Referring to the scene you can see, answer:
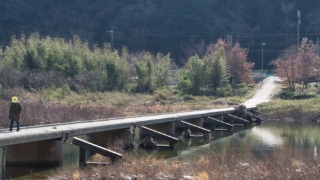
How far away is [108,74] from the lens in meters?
47.8

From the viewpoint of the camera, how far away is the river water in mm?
17331

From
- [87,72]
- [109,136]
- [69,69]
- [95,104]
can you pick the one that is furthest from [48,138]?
[87,72]

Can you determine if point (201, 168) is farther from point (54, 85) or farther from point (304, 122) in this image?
point (54, 85)

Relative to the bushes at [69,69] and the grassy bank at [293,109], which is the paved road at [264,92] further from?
the bushes at [69,69]

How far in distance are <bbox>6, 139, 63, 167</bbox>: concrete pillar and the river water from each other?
0.35 meters

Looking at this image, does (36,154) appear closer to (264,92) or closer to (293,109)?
(293,109)

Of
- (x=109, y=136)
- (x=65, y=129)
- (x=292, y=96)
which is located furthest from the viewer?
(x=292, y=96)

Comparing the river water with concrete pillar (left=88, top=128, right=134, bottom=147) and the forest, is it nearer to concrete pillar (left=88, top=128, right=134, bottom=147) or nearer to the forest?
concrete pillar (left=88, top=128, right=134, bottom=147)

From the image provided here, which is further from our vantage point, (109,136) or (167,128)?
(167,128)

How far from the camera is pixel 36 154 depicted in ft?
54.5

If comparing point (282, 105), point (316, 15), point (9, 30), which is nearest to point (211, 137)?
point (282, 105)

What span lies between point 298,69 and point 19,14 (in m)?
43.7

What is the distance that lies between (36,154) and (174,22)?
66689 mm

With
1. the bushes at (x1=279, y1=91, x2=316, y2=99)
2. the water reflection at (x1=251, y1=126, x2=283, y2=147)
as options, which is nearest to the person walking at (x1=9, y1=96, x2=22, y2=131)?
the water reflection at (x1=251, y1=126, x2=283, y2=147)
